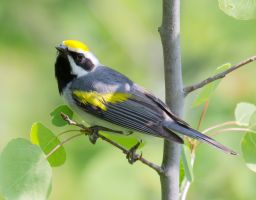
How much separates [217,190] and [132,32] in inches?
90.6

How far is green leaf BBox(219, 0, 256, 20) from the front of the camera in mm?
2357

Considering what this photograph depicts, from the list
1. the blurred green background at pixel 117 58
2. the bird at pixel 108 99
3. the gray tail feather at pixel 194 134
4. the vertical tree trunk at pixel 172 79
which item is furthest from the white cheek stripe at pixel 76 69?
the vertical tree trunk at pixel 172 79

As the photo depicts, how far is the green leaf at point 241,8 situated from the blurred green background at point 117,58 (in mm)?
1953

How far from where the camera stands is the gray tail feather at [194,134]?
2814 mm

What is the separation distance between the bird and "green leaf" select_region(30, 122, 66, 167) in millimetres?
463

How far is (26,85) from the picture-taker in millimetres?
6273

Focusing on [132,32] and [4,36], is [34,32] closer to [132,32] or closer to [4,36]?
[4,36]

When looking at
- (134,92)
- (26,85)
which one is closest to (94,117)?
(134,92)

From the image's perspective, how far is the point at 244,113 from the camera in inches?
109

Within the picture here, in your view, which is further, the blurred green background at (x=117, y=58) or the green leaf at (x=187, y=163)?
the blurred green background at (x=117, y=58)

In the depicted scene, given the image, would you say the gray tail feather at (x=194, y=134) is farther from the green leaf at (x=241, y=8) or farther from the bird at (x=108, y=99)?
the green leaf at (x=241, y=8)

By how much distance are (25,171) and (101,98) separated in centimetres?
123

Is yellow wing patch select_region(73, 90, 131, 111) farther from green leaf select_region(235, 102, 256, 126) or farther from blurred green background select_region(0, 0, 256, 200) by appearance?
green leaf select_region(235, 102, 256, 126)

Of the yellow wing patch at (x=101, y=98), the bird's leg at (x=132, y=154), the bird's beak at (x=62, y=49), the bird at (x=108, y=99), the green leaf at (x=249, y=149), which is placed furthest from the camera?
the bird's beak at (x=62, y=49)
